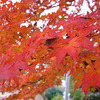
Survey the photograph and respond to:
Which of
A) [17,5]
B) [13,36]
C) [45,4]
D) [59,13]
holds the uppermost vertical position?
[45,4]

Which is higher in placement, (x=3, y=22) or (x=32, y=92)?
(x=3, y=22)

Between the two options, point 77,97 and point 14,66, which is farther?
point 77,97

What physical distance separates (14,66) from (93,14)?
679mm

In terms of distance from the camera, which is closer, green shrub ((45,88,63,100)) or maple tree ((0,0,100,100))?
maple tree ((0,0,100,100))

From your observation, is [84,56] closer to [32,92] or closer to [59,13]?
[59,13]

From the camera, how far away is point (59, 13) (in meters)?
1.31

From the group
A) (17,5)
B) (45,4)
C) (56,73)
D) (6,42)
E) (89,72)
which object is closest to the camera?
(89,72)

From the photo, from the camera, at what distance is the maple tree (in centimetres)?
54

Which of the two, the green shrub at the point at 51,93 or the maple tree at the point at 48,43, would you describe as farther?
the green shrub at the point at 51,93

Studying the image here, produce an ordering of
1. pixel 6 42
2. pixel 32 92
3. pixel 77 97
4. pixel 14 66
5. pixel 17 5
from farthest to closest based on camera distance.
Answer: pixel 77 97 < pixel 32 92 < pixel 17 5 < pixel 6 42 < pixel 14 66

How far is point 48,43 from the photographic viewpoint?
69 cm

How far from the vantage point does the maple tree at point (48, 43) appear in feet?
1.76

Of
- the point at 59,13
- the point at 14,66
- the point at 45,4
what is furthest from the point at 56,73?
the point at 14,66

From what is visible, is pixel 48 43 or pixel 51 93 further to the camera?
pixel 51 93
